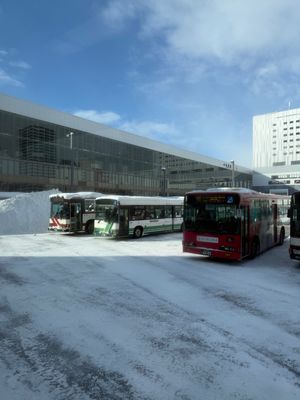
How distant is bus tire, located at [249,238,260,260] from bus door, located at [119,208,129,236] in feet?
26.9

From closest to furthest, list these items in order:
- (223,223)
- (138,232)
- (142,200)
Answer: (223,223), (138,232), (142,200)

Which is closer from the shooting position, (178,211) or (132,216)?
(132,216)

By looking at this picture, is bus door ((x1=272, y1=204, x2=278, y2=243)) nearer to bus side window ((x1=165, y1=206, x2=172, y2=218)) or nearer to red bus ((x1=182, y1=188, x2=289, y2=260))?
red bus ((x1=182, y1=188, x2=289, y2=260))

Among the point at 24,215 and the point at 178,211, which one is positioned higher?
the point at 178,211

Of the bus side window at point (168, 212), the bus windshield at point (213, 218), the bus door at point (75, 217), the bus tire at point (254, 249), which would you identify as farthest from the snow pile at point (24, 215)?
the bus tire at point (254, 249)

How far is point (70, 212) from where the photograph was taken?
903 inches

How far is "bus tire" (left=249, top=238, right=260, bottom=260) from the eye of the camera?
13.9 meters

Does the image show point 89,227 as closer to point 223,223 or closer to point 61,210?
point 61,210

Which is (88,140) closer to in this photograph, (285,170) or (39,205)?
(39,205)

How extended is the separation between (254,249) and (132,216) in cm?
886

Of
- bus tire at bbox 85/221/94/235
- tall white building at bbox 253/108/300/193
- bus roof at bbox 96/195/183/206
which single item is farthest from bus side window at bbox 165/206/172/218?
tall white building at bbox 253/108/300/193

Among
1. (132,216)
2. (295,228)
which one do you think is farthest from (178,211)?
(295,228)

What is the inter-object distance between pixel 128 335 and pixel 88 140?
4874cm

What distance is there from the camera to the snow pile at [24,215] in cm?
2556
